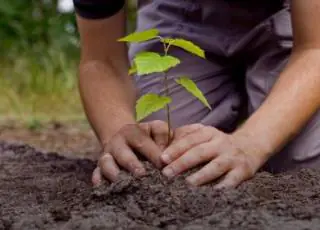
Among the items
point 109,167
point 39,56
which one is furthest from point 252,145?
point 39,56

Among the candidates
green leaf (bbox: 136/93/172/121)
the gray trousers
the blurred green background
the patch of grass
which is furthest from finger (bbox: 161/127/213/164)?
the blurred green background

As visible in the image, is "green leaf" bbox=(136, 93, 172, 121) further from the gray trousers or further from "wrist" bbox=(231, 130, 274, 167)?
the gray trousers

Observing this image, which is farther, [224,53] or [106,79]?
[224,53]

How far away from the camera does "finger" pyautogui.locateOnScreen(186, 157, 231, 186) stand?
1.85m

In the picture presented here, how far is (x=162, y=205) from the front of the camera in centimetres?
175

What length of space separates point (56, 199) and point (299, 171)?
1.95 feet

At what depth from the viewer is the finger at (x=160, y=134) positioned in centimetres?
199

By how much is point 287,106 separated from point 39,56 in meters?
3.78

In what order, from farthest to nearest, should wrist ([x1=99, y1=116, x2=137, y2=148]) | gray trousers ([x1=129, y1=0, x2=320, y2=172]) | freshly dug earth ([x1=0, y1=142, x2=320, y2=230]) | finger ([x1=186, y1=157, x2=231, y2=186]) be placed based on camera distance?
gray trousers ([x1=129, y1=0, x2=320, y2=172]) → wrist ([x1=99, y1=116, x2=137, y2=148]) → finger ([x1=186, y1=157, x2=231, y2=186]) → freshly dug earth ([x1=0, y1=142, x2=320, y2=230])

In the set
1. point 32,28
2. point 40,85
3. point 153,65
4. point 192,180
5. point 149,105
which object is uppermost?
point 153,65

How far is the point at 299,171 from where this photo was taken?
6.91 feet

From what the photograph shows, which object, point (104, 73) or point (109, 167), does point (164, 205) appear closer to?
point (109, 167)

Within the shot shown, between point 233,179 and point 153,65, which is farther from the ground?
point 153,65

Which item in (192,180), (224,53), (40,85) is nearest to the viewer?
(192,180)
